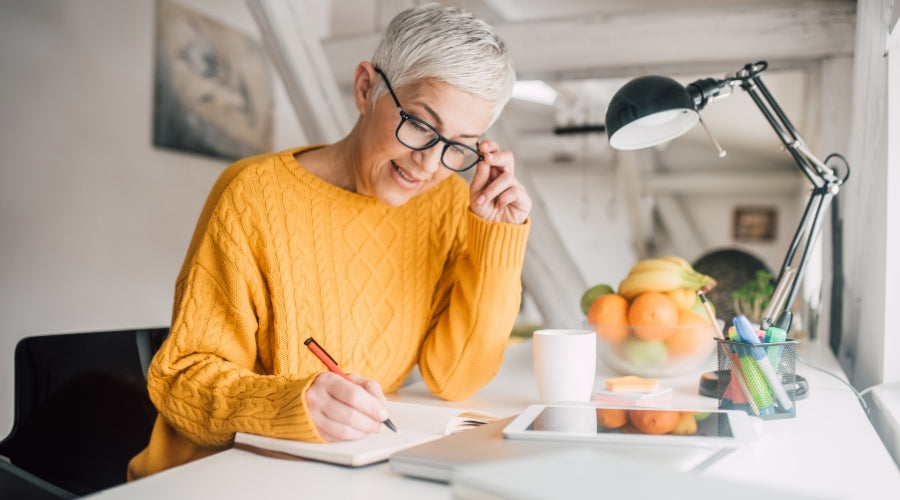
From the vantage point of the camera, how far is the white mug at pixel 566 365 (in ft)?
3.18

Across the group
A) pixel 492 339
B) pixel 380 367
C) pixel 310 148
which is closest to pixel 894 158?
pixel 492 339

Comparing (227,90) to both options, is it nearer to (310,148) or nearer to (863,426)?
(310,148)

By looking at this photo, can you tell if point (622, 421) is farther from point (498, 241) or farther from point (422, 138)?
point (422, 138)

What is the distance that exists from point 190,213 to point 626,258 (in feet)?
24.2

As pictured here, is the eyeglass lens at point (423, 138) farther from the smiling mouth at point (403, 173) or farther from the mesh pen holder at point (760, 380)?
the mesh pen holder at point (760, 380)

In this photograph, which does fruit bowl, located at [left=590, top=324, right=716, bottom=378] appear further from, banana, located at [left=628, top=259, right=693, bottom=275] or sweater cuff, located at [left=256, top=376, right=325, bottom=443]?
sweater cuff, located at [left=256, top=376, right=325, bottom=443]

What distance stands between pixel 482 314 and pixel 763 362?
1.53 ft

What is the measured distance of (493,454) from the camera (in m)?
0.66

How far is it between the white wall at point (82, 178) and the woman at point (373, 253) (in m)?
1.69

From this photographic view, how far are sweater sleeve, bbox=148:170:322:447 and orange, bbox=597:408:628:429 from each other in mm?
333

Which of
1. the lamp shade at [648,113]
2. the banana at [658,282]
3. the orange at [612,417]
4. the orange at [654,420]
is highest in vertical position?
Answer: the lamp shade at [648,113]

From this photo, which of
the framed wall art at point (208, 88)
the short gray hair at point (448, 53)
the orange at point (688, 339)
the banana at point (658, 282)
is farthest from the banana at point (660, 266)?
the framed wall art at point (208, 88)

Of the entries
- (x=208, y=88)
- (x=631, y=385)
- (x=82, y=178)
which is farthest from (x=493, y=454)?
(x=208, y=88)

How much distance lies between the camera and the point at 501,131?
2.25 m
